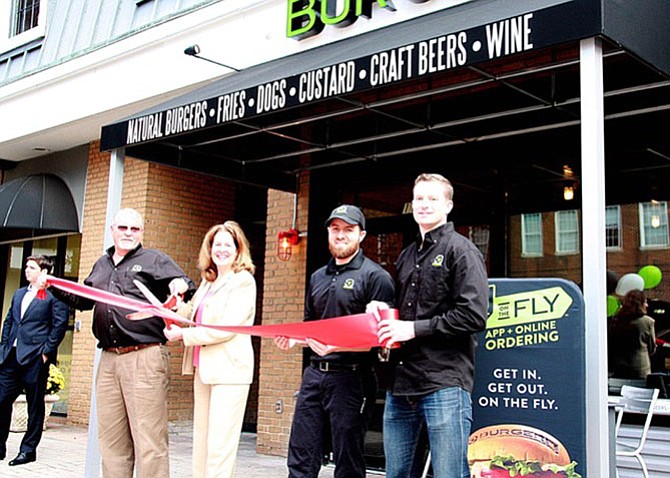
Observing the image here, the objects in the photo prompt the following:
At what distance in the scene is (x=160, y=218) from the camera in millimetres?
10773

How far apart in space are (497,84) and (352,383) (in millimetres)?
2918

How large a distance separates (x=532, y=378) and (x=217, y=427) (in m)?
1.92

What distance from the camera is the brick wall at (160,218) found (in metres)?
10.7

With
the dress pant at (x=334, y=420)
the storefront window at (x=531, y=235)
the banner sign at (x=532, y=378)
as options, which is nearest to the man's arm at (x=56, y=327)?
the dress pant at (x=334, y=420)

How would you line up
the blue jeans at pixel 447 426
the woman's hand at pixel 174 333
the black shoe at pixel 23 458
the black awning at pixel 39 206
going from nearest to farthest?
the blue jeans at pixel 447 426, the woman's hand at pixel 174 333, the black shoe at pixel 23 458, the black awning at pixel 39 206

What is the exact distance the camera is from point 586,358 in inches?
171

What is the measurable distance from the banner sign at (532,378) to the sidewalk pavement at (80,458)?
128 inches

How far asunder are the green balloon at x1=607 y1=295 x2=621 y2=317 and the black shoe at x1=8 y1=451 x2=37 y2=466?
5700 mm

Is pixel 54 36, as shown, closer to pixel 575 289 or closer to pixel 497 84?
pixel 497 84

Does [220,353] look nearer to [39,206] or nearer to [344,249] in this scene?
[344,249]

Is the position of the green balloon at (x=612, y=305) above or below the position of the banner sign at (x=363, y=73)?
below

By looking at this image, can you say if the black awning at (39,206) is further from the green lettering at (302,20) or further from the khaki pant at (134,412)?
the khaki pant at (134,412)

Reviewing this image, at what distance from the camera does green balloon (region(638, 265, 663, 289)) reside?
707 cm

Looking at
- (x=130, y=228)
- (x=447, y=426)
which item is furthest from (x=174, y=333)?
(x=447, y=426)
